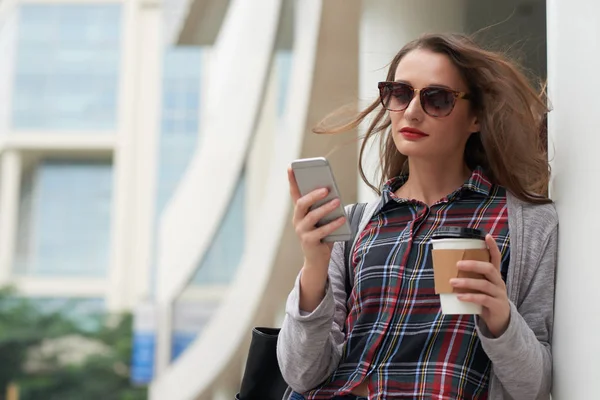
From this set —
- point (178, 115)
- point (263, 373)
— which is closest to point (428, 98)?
point (263, 373)

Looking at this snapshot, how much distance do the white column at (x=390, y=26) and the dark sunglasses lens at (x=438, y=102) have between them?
2.47 metres

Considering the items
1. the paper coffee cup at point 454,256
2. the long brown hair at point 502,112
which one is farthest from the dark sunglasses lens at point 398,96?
the paper coffee cup at point 454,256

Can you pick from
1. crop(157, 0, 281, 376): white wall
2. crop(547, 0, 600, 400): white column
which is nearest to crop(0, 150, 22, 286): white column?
crop(157, 0, 281, 376): white wall

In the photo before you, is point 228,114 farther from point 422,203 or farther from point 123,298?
point 123,298

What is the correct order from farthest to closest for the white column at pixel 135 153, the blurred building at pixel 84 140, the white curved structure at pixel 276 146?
the blurred building at pixel 84 140
the white column at pixel 135 153
the white curved structure at pixel 276 146

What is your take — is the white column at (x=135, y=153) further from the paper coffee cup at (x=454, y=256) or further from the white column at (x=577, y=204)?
the paper coffee cup at (x=454, y=256)

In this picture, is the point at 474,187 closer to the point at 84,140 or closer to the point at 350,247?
the point at 350,247

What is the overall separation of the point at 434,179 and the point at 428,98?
0.69ft

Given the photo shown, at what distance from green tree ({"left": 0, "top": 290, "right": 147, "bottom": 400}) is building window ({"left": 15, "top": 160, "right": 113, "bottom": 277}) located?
285 inches

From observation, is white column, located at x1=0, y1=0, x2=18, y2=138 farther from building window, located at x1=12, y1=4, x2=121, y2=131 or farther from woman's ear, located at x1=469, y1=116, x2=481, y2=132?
woman's ear, located at x1=469, y1=116, x2=481, y2=132

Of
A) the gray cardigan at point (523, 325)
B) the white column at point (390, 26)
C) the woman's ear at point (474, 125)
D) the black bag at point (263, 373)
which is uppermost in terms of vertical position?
the white column at point (390, 26)

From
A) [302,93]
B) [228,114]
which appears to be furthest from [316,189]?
[228,114]

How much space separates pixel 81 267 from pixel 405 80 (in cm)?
4428

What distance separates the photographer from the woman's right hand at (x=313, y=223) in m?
2.01
